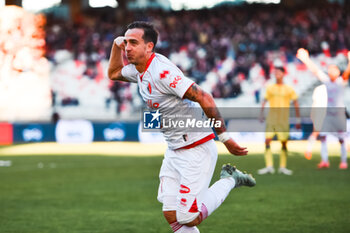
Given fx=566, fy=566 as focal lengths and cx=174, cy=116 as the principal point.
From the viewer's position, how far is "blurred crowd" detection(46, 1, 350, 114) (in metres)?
27.5

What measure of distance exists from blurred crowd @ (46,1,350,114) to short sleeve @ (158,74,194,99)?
19.2 meters

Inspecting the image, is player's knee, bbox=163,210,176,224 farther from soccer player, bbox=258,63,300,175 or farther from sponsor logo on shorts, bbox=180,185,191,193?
soccer player, bbox=258,63,300,175

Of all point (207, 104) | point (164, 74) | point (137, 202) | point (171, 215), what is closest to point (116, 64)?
point (164, 74)

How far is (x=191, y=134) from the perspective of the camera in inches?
214

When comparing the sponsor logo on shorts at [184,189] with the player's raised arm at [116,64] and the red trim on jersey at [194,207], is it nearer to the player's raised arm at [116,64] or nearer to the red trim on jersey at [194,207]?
the red trim on jersey at [194,207]

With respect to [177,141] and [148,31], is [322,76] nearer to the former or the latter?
[177,141]

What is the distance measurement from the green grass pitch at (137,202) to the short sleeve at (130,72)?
2431 millimetres

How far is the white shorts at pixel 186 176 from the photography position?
17.5 ft

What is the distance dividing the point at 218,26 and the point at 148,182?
21613 mm

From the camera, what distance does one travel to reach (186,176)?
17.6 ft

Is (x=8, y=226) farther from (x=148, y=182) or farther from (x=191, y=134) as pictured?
(x=148, y=182)

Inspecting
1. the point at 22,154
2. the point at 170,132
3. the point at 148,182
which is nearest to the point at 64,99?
the point at 22,154

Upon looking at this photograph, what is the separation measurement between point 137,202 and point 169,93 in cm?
483

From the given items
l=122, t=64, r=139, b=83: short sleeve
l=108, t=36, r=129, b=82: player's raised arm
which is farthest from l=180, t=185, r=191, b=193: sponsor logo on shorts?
l=108, t=36, r=129, b=82: player's raised arm
